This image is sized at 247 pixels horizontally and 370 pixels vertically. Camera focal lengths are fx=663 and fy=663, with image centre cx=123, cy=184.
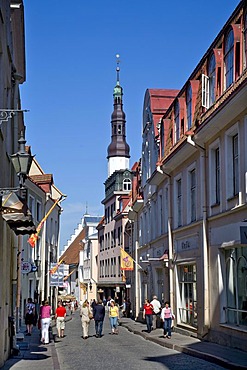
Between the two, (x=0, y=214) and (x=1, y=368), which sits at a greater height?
(x=0, y=214)

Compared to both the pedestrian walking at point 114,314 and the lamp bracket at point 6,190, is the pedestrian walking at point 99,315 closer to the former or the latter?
the pedestrian walking at point 114,314

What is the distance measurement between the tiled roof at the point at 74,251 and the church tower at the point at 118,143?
14838 mm

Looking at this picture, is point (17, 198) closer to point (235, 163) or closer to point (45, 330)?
point (235, 163)

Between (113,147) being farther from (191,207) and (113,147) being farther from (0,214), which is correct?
(0,214)

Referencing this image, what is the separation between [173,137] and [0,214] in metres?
15.2

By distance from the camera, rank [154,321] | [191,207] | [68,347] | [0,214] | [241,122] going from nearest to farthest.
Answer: [0,214], [241,122], [68,347], [191,207], [154,321]

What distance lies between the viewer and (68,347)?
74.3 feet

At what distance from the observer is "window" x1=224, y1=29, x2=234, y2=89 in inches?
744

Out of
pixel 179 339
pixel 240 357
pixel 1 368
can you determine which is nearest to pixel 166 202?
pixel 179 339

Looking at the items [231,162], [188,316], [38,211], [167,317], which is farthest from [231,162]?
[38,211]

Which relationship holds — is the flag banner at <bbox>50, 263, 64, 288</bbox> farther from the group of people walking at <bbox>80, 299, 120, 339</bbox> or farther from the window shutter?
the window shutter

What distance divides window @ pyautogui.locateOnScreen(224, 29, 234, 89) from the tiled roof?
3237 inches

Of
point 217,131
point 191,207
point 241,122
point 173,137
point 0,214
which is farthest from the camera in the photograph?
point 173,137

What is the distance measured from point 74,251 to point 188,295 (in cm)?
8311
